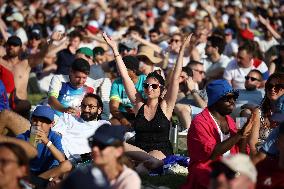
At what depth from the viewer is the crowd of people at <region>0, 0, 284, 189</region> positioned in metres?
7.17

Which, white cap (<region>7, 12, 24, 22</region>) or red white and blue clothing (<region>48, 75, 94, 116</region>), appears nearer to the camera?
red white and blue clothing (<region>48, 75, 94, 116</region>)

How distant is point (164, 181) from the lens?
10.0 meters

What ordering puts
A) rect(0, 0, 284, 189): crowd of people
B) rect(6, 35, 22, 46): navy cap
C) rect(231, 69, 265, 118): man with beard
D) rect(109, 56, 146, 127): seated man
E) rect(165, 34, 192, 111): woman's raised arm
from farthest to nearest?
1. rect(6, 35, 22, 46): navy cap
2. rect(231, 69, 265, 118): man with beard
3. rect(109, 56, 146, 127): seated man
4. rect(165, 34, 192, 111): woman's raised arm
5. rect(0, 0, 284, 189): crowd of people

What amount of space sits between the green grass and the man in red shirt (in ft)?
6.53

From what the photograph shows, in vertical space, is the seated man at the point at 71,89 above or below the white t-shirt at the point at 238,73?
above

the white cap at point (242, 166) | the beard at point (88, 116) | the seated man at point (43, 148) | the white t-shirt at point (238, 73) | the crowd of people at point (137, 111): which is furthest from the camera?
the white t-shirt at point (238, 73)

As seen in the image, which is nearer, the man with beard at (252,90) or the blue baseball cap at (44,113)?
the blue baseball cap at (44,113)

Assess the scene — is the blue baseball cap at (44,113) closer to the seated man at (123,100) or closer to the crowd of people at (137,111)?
the crowd of people at (137,111)

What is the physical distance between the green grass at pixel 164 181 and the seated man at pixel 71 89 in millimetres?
2537

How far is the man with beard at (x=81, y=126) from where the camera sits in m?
11.0

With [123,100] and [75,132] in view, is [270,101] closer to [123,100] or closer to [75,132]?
[75,132]

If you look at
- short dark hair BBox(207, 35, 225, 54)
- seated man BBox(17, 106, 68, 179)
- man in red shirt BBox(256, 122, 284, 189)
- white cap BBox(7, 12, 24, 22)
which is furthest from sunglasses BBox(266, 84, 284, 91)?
white cap BBox(7, 12, 24, 22)

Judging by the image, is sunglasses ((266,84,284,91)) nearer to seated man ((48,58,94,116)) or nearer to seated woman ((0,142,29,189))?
seated man ((48,58,94,116))

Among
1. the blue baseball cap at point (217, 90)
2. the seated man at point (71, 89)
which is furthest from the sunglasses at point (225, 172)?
the seated man at point (71, 89)
